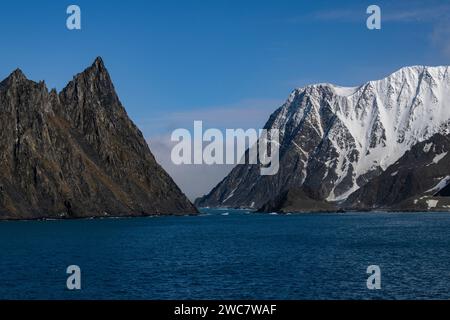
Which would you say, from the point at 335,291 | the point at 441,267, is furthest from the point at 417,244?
the point at 335,291

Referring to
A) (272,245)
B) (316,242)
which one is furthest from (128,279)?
(316,242)

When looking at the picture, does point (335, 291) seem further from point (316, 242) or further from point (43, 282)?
point (316, 242)

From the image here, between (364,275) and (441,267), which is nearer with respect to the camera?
(364,275)
